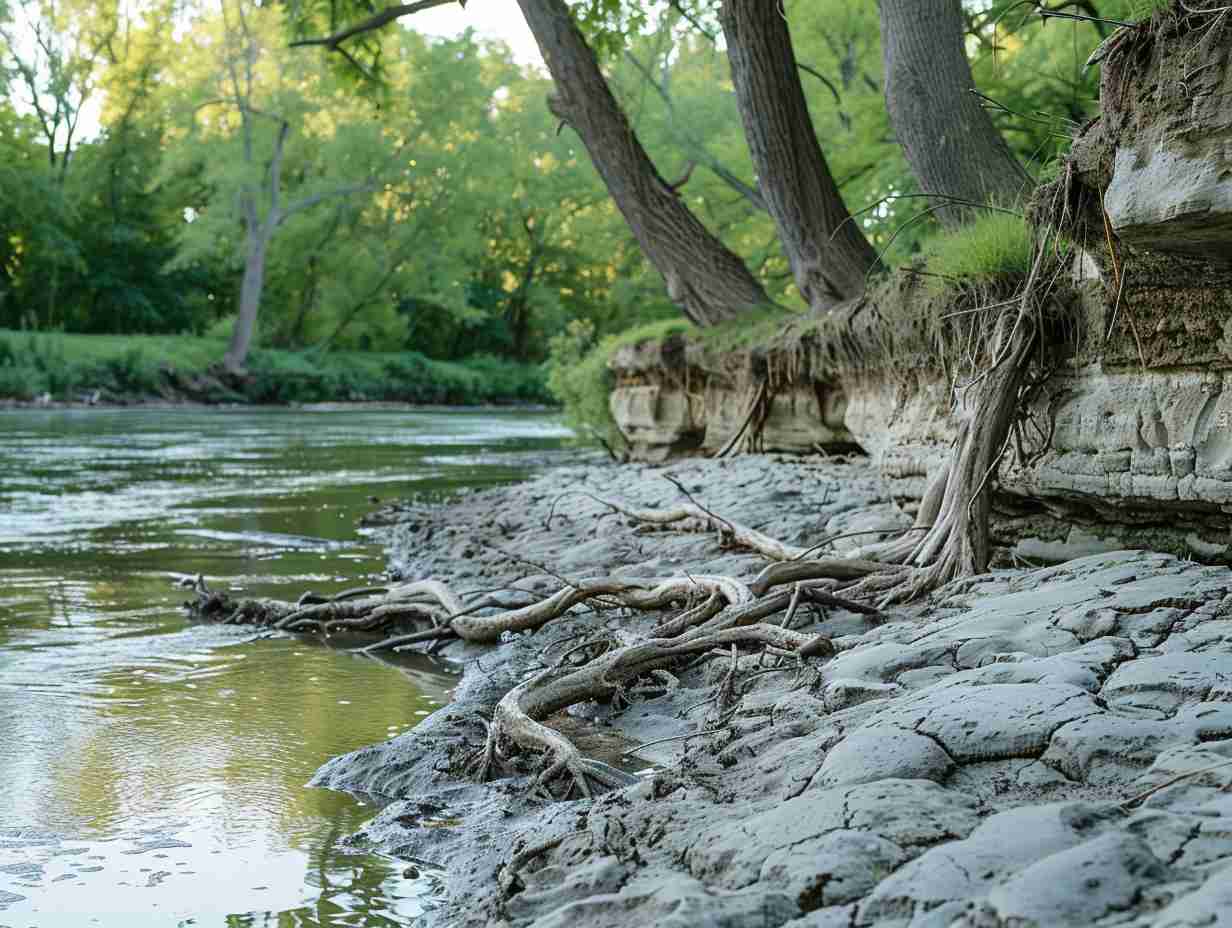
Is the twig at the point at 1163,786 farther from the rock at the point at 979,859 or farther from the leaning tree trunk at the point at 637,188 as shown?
the leaning tree trunk at the point at 637,188

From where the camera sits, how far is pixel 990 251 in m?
5.77

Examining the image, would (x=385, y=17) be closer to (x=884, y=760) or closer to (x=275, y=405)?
(x=884, y=760)

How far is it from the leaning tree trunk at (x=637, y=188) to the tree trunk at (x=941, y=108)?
2.87m

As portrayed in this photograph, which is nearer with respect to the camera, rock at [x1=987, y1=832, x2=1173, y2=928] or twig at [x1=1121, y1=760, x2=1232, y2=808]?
rock at [x1=987, y1=832, x2=1173, y2=928]

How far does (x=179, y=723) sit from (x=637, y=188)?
22.9 feet

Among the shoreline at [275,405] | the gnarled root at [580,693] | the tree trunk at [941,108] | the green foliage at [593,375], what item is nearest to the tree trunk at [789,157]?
the tree trunk at [941,108]

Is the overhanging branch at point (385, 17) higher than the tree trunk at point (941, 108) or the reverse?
higher

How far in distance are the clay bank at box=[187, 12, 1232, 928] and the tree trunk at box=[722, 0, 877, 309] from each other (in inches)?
64.2

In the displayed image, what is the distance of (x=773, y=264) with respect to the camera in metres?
29.2

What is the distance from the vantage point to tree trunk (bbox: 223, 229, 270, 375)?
42219 millimetres

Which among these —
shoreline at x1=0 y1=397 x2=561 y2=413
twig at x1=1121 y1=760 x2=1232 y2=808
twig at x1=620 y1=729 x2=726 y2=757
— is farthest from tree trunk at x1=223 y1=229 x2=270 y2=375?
twig at x1=1121 y1=760 x2=1232 y2=808

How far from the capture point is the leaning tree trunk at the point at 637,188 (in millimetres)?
10297

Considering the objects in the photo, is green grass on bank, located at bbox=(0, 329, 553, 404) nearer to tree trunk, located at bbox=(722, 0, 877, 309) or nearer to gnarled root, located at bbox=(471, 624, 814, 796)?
tree trunk, located at bbox=(722, 0, 877, 309)

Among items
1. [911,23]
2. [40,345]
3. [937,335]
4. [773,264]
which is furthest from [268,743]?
[40,345]
